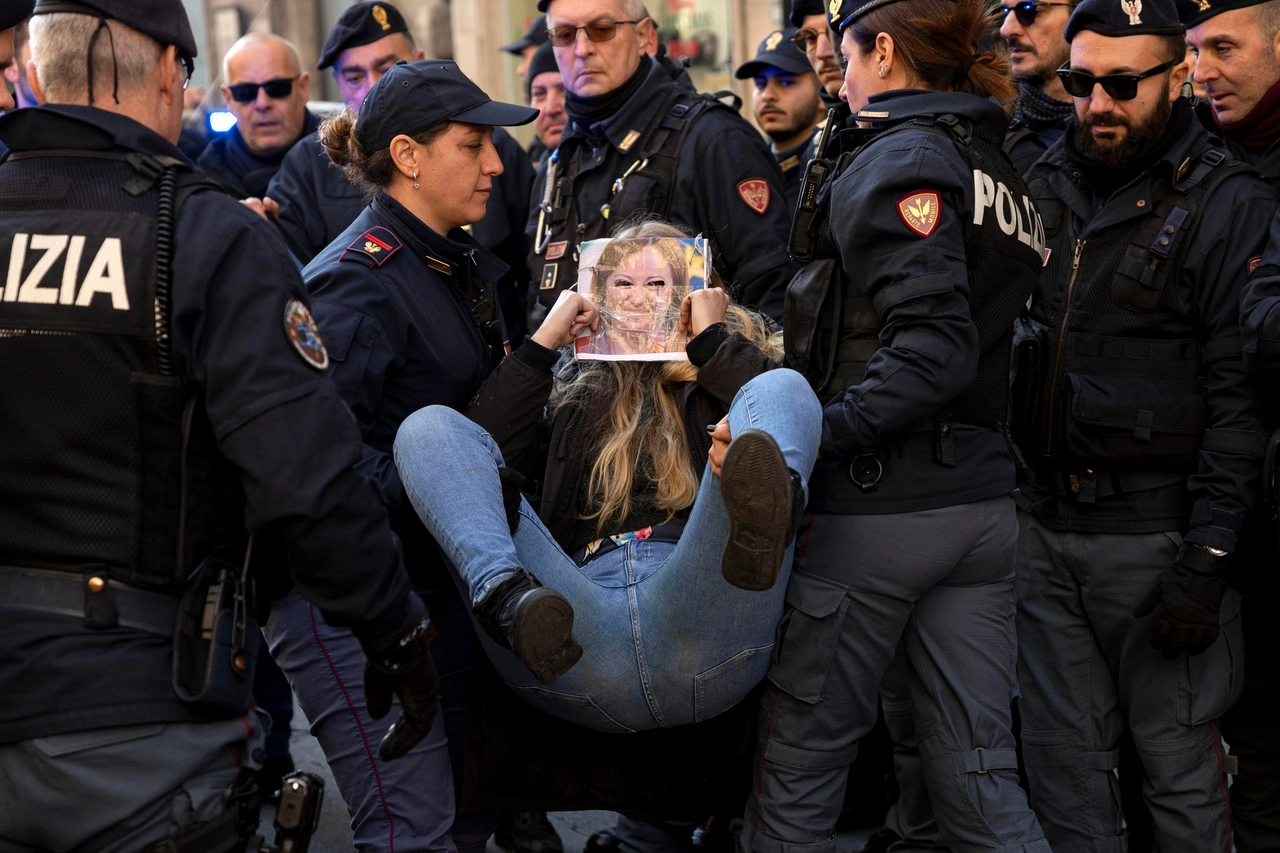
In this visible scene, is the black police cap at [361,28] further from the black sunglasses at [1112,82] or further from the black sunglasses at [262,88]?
the black sunglasses at [1112,82]

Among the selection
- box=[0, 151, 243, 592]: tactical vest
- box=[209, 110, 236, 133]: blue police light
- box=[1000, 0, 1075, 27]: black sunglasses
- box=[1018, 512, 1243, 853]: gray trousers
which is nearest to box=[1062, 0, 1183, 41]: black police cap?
box=[1000, 0, 1075, 27]: black sunglasses

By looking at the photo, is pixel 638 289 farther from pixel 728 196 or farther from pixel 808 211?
pixel 728 196

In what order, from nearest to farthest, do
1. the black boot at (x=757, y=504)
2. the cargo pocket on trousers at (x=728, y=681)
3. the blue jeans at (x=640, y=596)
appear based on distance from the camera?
the black boot at (x=757, y=504)
the blue jeans at (x=640, y=596)
the cargo pocket on trousers at (x=728, y=681)

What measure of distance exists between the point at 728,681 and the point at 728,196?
70.4 inches

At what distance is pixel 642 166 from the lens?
4184 millimetres

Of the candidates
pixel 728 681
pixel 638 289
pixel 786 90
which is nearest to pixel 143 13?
pixel 638 289

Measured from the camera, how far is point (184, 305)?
204 cm

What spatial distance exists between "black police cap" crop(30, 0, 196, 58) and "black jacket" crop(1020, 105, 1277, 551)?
2.23 m

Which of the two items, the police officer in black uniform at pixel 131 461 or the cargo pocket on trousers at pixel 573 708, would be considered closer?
the police officer in black uniform at pixel 131 461

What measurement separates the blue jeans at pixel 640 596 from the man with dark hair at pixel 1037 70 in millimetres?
1594

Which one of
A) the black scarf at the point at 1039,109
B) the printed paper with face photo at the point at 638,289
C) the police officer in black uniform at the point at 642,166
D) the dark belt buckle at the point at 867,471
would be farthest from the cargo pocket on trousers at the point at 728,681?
the black scarf at the point at 1039,109

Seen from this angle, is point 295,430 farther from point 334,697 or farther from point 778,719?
point 778,719

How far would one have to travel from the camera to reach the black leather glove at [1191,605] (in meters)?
3.02

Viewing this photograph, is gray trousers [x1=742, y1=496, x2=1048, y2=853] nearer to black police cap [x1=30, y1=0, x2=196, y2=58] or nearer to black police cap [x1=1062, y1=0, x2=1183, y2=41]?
black police cap [x1=1062, y1=0, x2=1183, y2=41]
